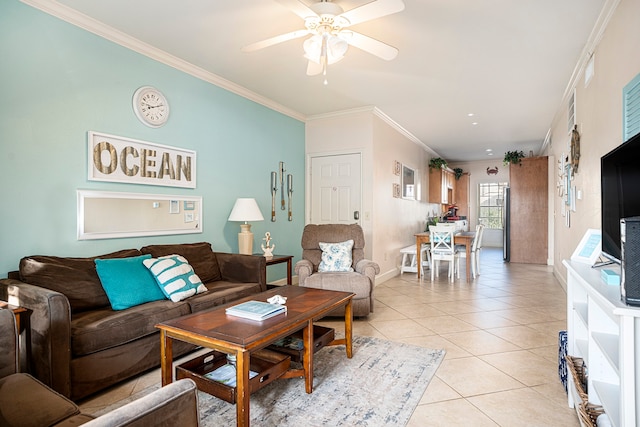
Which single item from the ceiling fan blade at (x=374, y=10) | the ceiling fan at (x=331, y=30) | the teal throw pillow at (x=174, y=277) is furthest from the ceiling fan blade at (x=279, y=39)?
the teal throw pillow at (x=174, y=277)

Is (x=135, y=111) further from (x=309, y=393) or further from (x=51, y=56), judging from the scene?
(x=309, y=393)

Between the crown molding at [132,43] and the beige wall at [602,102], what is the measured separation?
3549mm

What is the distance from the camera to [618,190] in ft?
5.39

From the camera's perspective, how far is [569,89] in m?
4.22

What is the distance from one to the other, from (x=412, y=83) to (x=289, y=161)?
6.77ft

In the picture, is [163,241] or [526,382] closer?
[526,382]

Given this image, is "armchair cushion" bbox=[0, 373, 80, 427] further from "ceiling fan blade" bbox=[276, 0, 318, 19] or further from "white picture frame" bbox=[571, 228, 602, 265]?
"white picture frame" bbox=[571, 228, 602, 265]

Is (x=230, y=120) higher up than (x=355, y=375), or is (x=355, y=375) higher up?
(x=230, y=120)

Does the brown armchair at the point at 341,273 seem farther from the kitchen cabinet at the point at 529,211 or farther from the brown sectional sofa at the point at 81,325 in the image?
the kitchen cabinet at the point at 529,211

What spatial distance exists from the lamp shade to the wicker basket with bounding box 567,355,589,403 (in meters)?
3.00

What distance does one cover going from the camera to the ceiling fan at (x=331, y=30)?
2207mm

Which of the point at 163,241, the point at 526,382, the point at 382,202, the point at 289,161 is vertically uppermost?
the point at 289,161

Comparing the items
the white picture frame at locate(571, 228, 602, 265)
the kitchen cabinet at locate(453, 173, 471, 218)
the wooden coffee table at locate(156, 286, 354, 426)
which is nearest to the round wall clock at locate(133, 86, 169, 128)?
the wooden coffee table at locate(156, 286, 354, 426)

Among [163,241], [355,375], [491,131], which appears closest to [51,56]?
[163,241]
